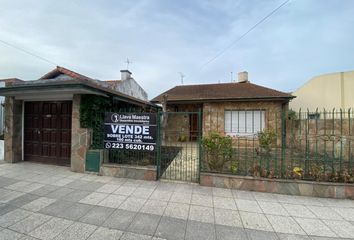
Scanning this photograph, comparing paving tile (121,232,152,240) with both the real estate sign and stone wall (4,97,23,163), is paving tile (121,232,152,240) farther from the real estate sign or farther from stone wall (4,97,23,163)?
stone wall (4,97,23,163)

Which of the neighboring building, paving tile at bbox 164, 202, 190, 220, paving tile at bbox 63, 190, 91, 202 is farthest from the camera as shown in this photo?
the neighboring building

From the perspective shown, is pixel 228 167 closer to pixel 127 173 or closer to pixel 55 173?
pixel 127 173

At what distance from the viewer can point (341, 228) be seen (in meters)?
3.17

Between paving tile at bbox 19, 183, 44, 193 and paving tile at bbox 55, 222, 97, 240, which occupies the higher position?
paving tile at bbox 19, 183, 44, 193

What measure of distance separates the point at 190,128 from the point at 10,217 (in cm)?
1099

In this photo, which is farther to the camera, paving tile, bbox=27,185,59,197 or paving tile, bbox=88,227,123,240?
paving tile, bbox=27,185,59,197

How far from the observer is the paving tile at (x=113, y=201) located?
3814 millimetres

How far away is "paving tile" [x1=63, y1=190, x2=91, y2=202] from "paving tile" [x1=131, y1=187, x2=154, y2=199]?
1126mm

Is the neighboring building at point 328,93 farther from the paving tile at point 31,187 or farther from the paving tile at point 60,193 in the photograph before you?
the paving tile at point 31,187

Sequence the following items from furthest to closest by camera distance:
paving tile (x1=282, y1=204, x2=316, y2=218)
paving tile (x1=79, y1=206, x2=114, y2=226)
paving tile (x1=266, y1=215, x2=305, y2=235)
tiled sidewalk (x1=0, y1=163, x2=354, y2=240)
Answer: paving tile (x1=282, y1=204, x2=316, y2=218), paving tile (x1=79, y1=206, x2=114, y2=226), paving tile (x1=266, y1=215, x2=305, y2=235), tiled sidewalk (x1=0, y1=163, x2=354, y2=240)

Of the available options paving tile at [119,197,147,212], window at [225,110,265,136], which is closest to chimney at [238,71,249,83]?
window at [225,110,265,136]

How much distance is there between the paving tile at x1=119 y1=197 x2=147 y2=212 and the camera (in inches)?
146

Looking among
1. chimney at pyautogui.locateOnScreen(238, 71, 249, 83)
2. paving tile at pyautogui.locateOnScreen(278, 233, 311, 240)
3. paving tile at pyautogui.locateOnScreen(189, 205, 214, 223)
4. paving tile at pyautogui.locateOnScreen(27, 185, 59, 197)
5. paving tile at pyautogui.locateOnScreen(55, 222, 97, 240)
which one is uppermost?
chimney at pyautogui.locateOnScreen(238, 71, 249, 83)

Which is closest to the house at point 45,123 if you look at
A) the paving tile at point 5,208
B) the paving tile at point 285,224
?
the paving tile at point 5,208
